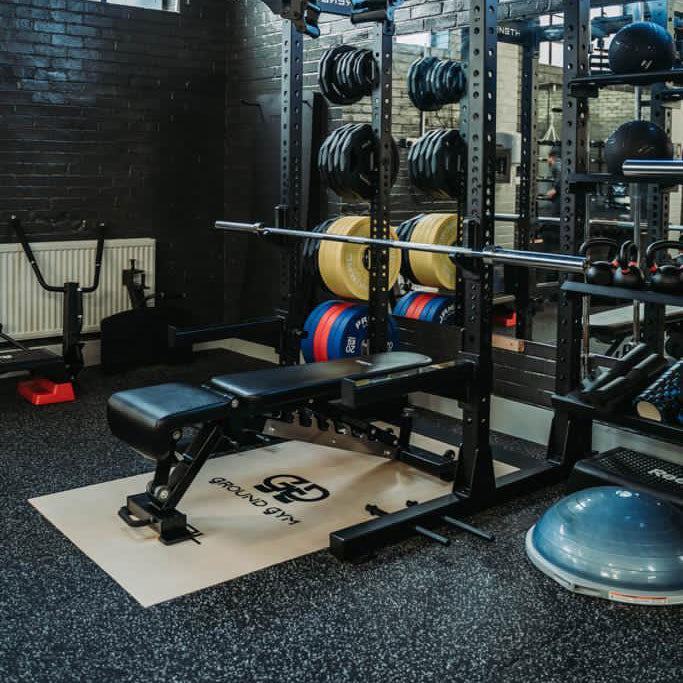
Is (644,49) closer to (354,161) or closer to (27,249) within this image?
(354,161)

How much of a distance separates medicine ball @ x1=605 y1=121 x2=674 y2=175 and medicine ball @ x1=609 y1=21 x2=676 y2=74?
0.21 meters

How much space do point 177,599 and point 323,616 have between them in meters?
0.47

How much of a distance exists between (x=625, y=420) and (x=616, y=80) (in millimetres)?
1329

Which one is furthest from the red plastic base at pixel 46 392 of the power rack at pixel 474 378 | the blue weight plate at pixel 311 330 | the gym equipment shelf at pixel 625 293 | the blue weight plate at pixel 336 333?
the gym equipment shelf at pixel 625 293

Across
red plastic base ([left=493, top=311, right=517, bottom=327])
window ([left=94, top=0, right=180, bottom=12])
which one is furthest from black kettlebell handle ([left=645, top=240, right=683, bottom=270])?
window ([left=94, top=0, right=180, bottom=12])

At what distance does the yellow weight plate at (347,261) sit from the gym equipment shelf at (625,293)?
1.52 m

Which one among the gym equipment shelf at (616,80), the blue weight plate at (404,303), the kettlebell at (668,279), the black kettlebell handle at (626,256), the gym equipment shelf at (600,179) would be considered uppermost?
the gym equipment shelf at (616,80)

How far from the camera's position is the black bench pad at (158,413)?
2971mm

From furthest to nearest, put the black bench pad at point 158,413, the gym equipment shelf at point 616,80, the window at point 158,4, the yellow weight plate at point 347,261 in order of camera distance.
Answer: the window at point 158,4 < the yellow weight plate at point 347,261 < the gym equipment shelf at point 616,80 < the black bench pad at point 158,413

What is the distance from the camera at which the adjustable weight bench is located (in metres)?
3.03

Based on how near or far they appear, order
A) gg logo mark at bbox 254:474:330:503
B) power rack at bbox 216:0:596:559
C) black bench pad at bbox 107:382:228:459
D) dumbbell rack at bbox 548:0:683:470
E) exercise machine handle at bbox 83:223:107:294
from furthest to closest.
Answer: exercise machine handle at bbox 83:223:107:294
gg logo mark at bbox 254:474:330:503
dumbbell rack at bbox 548:0:683:470
power rack at bbox 216:0:596:559
black bench pad at bbox 107:382:228:459

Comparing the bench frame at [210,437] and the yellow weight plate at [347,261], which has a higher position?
the yellow weight plate at [347,261]

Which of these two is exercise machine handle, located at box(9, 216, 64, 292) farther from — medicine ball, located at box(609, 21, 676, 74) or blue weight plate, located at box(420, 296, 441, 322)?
medicine ball, located at box(609, 21, 676, 74)

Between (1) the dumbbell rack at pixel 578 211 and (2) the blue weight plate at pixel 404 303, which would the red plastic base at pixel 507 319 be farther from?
(1) the dumbbell rack at pixel 578 211
